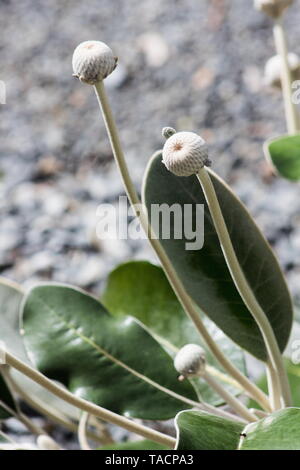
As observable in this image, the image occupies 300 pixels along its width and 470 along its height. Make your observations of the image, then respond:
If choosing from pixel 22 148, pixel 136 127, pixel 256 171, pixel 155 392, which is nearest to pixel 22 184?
pixel 22 148

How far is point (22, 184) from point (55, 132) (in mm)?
227

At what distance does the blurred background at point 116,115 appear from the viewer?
5.21 ft

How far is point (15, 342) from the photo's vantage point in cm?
70

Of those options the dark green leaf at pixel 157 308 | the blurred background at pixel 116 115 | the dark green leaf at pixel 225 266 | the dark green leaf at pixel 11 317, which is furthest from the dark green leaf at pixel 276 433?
the blurred background at pixel 116 115

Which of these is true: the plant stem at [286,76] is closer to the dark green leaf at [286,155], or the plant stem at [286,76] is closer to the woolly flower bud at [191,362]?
the dark green leaf at [286,155]

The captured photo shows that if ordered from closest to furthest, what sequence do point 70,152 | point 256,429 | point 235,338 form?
point 256,429 → point 235,338 → point 70,152

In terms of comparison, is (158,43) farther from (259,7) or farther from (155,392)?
(155,392)

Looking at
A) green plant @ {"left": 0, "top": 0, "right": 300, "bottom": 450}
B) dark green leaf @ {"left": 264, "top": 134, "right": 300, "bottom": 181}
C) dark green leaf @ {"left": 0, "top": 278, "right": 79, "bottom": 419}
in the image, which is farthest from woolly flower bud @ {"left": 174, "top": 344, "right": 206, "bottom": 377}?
dark green leaf @ {"left": 0, "top": 278, "right": 79, "bottom": 419}

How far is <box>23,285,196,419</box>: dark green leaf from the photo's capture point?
1.83 feet

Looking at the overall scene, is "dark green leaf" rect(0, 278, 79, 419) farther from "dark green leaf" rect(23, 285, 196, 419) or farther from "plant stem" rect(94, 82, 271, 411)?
"plant stem" rect(94, 82, 271, 411)

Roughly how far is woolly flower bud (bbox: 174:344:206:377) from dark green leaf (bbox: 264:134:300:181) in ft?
0.49

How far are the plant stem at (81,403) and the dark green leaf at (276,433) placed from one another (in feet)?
0.26

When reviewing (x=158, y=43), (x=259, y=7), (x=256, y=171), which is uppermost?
(x=158, y=43)

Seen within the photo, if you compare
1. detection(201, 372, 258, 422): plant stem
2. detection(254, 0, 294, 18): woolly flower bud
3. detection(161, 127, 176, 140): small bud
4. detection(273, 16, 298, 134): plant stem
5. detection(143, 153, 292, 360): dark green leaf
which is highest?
detection(254, 0, 294, 18): woolly flower bud
